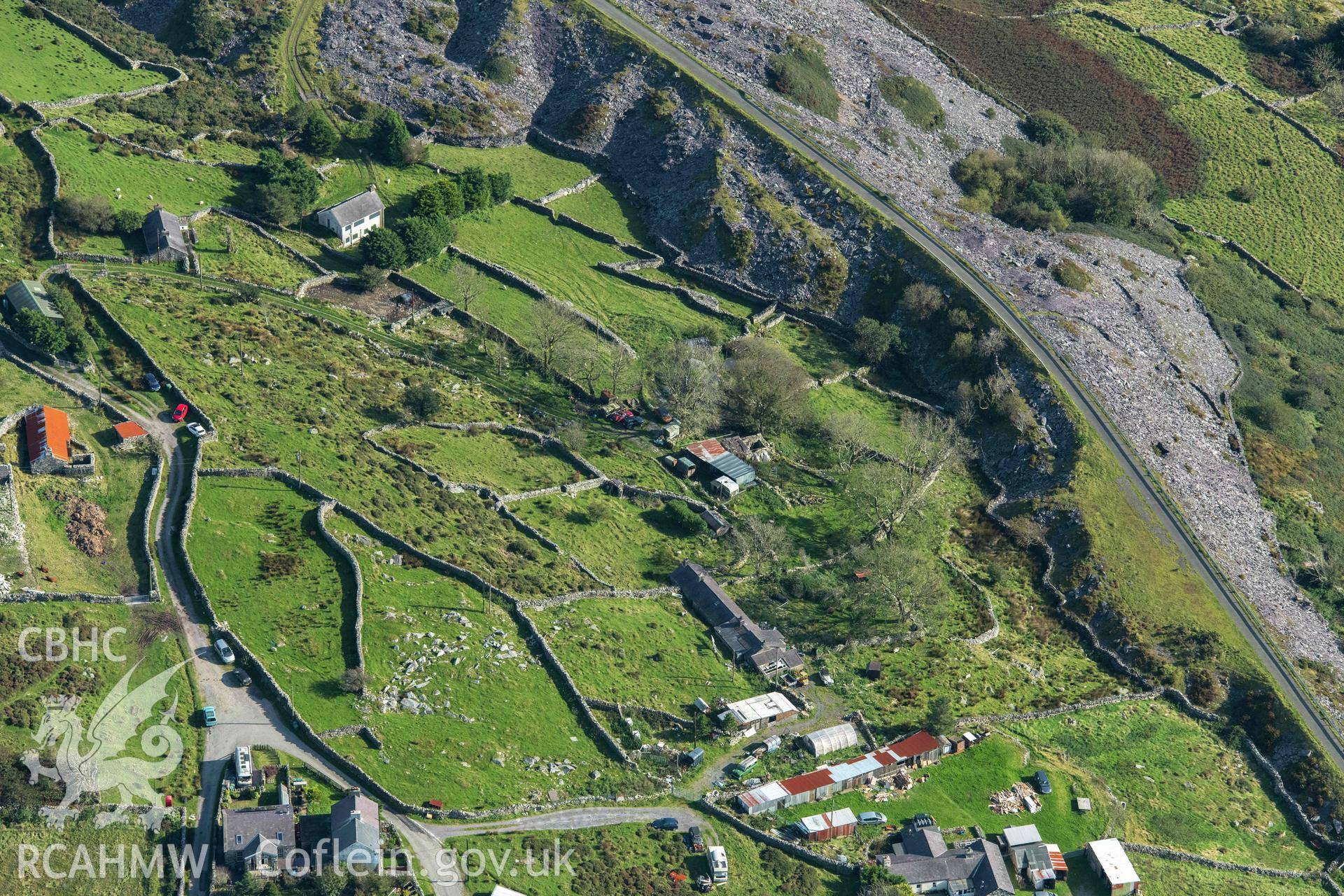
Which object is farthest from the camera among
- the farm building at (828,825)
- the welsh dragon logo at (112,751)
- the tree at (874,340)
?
the tree at (874,340)

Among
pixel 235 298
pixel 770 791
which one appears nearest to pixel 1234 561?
pixel 770 791

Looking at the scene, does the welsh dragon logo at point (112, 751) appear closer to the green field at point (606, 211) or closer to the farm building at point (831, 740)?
the farm building at point (831, 740)

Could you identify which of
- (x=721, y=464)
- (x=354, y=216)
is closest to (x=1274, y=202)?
(x=721, y=464)

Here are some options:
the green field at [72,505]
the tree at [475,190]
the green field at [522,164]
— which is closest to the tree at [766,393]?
the tree at [475,190]

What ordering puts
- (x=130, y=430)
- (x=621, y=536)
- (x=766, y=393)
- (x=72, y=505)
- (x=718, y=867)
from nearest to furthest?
(x=718, y=867) → (x=72, y=505) → (x=130, y=430) → (x=621, y=536) → (x=766, y=393)

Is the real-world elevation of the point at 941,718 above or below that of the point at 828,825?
above

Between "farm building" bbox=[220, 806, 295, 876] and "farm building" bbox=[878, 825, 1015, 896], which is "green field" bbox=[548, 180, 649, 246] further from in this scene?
"farm building" bbox=[220, 806, 295, 876]

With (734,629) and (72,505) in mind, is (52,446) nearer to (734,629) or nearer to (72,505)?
(72,505)
